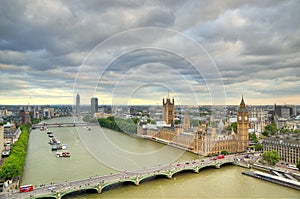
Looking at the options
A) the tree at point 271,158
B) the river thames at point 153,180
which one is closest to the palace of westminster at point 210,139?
the river thames at point 153,180

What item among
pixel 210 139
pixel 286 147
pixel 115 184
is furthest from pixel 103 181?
pixel 286 147

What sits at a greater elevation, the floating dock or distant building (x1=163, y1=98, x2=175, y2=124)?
distant building (x1=163, y1=98, x2=175, y2=124)

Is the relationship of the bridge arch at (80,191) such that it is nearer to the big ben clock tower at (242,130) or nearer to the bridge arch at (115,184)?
the bridge arch at (115,184)

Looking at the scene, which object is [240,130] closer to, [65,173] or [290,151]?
[290,151]

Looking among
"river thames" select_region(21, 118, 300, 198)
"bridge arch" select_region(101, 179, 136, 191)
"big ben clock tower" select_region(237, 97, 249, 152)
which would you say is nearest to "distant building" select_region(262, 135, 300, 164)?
"big ben clock tower" select_region(237, 97, 249, 152)

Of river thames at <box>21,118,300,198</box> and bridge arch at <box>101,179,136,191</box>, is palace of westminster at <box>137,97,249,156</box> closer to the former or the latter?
river thames at <box>21,118,300,198</box>

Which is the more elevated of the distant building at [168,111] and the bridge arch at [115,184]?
the distant building at [168,111]
